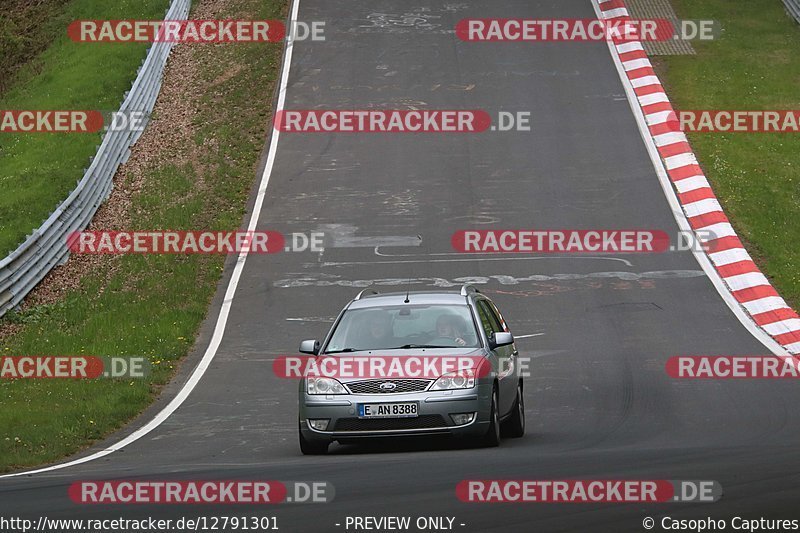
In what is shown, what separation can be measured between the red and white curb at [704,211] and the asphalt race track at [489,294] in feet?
1.57

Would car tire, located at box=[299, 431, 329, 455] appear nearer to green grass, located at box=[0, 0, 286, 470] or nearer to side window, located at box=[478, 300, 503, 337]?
side window, located at box=[478, 300, 503, 337]

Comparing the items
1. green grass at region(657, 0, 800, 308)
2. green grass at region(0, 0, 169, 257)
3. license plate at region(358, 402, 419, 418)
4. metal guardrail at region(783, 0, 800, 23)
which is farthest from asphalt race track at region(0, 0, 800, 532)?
metal guardrail at region(783, 0, 800, 23)

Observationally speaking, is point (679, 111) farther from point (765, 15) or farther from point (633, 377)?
point (633, 377)

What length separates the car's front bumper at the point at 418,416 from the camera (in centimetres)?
1179

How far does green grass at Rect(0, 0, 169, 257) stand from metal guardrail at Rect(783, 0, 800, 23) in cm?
1741

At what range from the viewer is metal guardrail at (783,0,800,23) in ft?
116

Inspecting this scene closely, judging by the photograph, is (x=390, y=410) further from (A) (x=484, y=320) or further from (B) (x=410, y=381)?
(A) (x=484, y=320)

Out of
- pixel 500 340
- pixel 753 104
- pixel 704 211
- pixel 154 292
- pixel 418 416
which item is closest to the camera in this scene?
pixel 418 416

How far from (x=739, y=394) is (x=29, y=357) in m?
10.3

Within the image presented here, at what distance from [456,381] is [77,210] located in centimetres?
1407

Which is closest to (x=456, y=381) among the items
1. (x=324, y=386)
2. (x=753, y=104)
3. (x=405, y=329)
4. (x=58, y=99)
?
(x=405, y=329)

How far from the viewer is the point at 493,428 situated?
12070mm

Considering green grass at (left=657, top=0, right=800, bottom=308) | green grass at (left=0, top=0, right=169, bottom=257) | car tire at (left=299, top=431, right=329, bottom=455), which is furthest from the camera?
green grass at (left=0, top=0, right=169, bottom=257)

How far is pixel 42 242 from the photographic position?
73.7 ft
